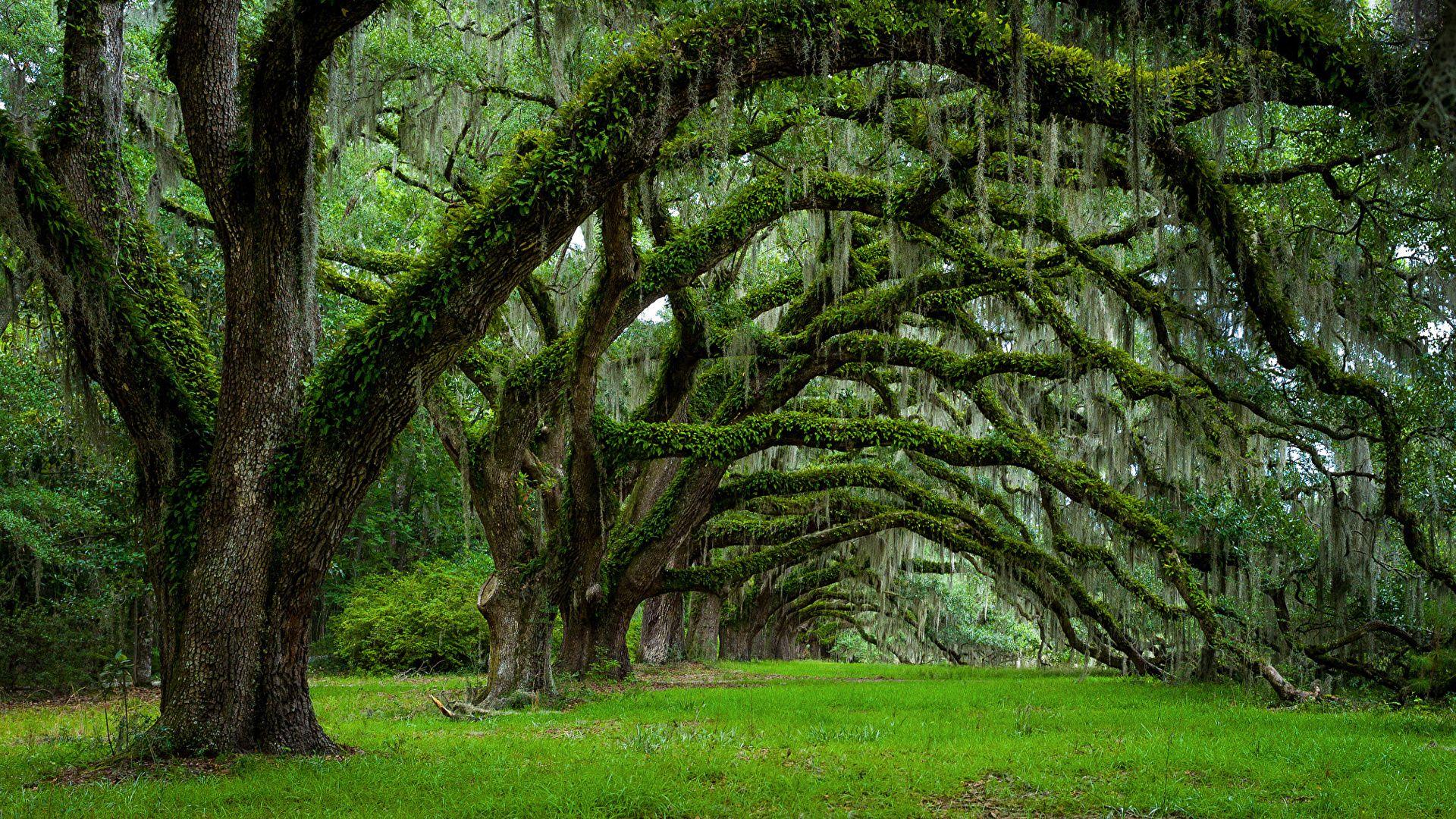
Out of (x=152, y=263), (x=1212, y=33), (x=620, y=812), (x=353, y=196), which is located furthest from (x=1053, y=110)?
(x=353, y=196)

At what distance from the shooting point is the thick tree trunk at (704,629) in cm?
2216

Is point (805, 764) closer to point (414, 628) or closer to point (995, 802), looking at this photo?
point (995, 802)

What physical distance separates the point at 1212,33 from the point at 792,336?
24.5ft

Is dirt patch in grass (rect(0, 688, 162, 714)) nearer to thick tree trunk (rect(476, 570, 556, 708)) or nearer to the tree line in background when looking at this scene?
the tree line in background

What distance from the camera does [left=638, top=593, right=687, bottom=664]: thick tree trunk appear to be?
2017 centimetres

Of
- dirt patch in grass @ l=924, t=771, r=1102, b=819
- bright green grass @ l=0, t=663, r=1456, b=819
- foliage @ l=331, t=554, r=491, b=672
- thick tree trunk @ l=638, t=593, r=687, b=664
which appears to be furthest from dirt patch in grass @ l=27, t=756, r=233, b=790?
thick tree trunk @ l=638, t=593, r=687, b=664

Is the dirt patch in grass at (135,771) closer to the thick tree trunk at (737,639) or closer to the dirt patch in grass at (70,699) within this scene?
the dirt patch in grass at (70,699)

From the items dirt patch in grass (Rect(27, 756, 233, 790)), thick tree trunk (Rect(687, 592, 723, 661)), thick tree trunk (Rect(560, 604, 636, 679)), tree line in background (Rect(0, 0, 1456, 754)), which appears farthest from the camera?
thick tree trunk (Rect(687, 592, 723, 661))

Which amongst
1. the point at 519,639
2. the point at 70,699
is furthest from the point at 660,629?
the point at 70,699

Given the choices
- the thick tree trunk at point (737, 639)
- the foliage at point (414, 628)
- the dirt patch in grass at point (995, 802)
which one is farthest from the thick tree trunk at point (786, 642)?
the dirt patch in grass at point (995, 802)

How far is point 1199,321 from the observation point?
28.3 ft

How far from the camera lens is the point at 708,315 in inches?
457

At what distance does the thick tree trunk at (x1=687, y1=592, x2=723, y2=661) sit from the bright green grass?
1120 centimetres

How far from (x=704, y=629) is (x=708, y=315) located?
12.5 metres
